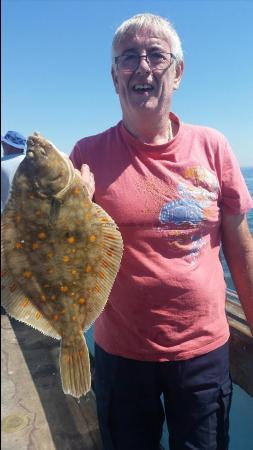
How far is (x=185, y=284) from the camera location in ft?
6.71

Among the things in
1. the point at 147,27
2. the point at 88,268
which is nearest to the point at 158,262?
the point at 88,268

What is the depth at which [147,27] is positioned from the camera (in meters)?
2.03

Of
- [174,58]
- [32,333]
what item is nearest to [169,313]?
[174,58]

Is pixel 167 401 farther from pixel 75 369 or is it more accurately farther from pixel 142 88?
pixel 142 88

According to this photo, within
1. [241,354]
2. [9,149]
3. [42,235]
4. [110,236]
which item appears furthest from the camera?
[9,149]

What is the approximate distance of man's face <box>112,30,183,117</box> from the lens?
2.03 m

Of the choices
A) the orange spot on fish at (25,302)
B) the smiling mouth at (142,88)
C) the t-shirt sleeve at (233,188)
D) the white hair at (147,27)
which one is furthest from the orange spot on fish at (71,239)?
the white hair at (147,27)

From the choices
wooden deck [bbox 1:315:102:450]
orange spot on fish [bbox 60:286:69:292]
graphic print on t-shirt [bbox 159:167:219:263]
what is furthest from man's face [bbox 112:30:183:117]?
wooden deck [bbox 1:315:102:450]

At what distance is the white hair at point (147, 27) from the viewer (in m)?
2.03

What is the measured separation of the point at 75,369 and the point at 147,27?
1.67 metres

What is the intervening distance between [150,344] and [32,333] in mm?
3424

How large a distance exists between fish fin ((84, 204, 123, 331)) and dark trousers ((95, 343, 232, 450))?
429 mm

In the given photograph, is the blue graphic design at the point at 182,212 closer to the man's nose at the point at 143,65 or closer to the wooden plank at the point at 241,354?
the man's nose at the point at 143,65

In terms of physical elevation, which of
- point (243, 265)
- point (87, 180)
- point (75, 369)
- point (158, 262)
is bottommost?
point (75, 369)
